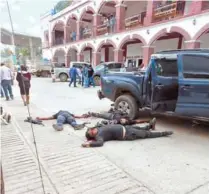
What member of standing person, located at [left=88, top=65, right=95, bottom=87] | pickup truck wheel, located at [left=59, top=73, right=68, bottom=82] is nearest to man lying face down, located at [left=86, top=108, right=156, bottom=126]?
standing person, located at [left=88, top=65, right=95, bottom=87]

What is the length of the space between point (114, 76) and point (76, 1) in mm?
19613

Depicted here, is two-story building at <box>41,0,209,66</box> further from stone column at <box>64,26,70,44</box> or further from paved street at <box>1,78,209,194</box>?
paved street at <box>1,78,209,194</box>

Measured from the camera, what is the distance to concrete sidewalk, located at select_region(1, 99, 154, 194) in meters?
2.59

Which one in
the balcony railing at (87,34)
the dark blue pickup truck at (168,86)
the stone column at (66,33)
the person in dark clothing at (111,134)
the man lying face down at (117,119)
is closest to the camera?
the person in dark clothing at (111,134)

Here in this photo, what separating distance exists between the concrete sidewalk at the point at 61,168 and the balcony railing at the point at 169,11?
12.2 m

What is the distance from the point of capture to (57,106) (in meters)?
7.68

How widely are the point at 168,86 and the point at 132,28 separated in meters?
11.4

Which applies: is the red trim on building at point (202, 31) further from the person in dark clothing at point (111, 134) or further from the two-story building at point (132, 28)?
the person in dark clothing at point (111, 134)

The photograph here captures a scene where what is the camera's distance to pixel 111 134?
4137 millimetres

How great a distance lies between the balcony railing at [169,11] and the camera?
13439 mm

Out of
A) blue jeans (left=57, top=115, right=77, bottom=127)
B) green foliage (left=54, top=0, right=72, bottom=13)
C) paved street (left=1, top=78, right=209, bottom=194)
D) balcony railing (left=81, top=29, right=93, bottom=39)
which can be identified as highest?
green foliage (left=54, top=0, right=72, bottom=13)

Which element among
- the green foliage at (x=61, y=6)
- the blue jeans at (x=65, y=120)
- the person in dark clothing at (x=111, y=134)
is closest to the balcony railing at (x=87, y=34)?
the green foliage at (x=61, y=6)

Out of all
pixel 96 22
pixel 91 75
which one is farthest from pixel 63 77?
pixel 96 22

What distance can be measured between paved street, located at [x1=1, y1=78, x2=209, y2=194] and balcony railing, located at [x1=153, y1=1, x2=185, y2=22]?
36.1 ft
